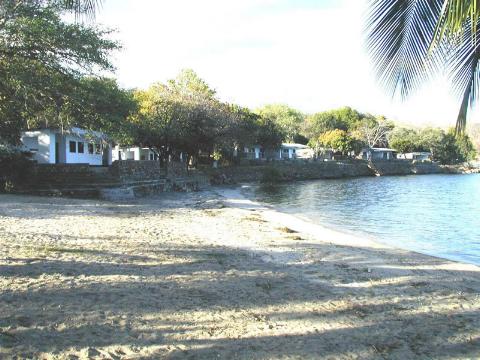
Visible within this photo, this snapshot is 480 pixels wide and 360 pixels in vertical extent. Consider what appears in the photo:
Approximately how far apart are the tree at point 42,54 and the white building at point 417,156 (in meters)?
96.3

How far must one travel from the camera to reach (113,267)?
754 cm

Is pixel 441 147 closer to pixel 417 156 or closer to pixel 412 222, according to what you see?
pixel 417 156

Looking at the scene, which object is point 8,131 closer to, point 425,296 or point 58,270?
point 58,270

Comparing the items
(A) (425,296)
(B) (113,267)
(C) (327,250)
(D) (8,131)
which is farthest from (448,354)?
(D) (8,131)

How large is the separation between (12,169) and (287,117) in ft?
249

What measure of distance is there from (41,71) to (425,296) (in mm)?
14863

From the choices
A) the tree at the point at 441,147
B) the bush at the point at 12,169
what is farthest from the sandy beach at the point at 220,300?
the tree at the point at 441,147

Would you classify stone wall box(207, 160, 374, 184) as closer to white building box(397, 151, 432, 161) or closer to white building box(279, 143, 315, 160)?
white building box(279, 143, 315, 160)

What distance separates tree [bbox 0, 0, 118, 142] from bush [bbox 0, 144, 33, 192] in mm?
7360

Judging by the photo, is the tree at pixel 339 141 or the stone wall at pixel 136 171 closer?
the stone wall at pixel 136 171

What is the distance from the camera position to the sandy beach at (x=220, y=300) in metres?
4.64

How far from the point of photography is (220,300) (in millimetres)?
6254

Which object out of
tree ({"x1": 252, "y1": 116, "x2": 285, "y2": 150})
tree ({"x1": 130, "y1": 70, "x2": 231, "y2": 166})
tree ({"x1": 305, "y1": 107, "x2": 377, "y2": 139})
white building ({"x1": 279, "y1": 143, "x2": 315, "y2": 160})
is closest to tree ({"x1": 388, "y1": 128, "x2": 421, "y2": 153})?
tree ({"x1": 305, "y1": 107, "x2": 377, "y2": 139})

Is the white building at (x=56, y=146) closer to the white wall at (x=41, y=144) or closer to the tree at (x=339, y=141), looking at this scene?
the white wall at (x=41, y=144)
